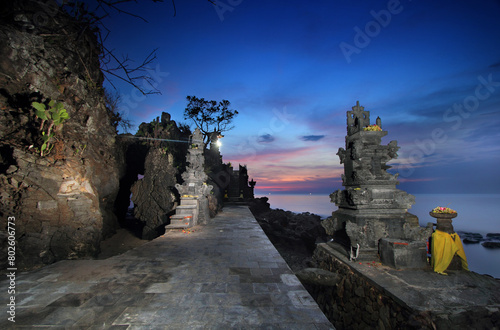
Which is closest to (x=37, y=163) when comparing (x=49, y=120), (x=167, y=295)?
(x=49, y=120)

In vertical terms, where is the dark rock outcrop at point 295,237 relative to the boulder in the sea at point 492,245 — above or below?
above

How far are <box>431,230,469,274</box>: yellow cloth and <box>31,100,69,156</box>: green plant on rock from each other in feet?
33.9

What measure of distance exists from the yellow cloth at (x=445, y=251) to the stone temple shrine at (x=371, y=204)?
0.22m

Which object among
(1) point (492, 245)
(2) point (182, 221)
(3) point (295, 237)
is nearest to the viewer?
(2) point (182, 221)

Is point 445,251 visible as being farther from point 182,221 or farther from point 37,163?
point 37,163

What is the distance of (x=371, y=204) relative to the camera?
18.6ft

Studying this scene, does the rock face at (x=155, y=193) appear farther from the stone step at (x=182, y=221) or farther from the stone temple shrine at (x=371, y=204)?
the stone temple shrine at (x=371, y=204)

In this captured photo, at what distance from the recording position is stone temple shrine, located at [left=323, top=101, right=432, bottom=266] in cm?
520

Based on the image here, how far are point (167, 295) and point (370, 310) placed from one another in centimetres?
405

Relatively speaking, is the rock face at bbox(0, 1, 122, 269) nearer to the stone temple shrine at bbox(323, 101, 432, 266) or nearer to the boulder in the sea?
the stone temple shrine at bbox(323, 101, 432, 266)

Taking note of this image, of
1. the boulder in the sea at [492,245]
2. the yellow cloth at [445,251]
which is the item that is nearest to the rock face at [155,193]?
the yellow cloth at [445,251]

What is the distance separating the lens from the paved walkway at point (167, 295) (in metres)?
2.69

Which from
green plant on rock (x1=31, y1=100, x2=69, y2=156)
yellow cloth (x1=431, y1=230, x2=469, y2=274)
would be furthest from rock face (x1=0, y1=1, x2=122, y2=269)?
yellow cloth (x1=431, y1=230, x2=469, y2=274)

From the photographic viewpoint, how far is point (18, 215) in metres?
5.45
